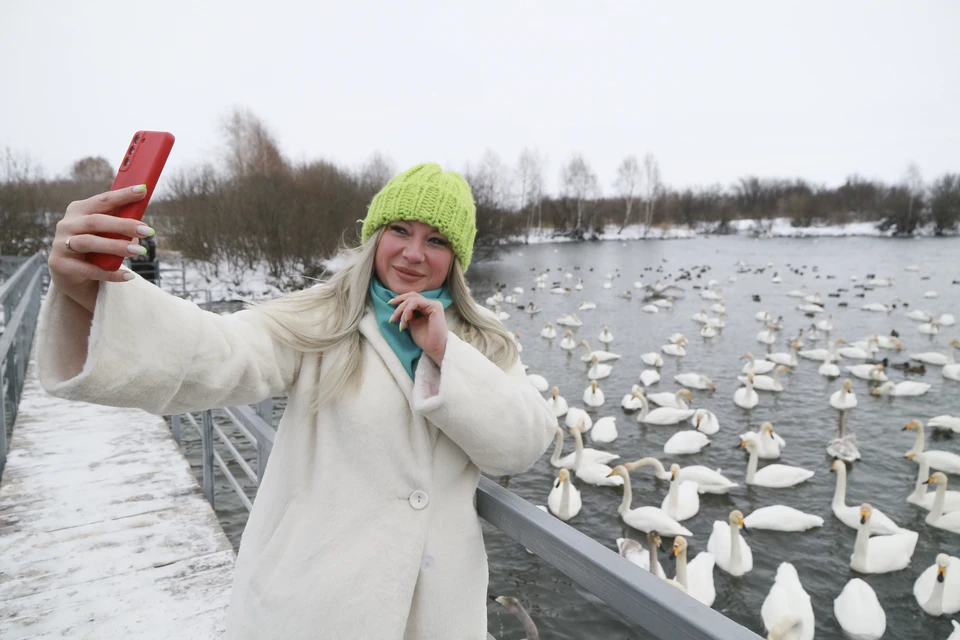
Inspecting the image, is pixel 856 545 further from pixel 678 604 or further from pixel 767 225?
pixel 767 225

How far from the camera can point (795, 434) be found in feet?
32.0

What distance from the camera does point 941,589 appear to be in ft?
17.7

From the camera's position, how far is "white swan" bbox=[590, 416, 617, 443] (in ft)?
30.7

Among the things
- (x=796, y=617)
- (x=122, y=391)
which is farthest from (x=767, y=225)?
(x=122, y=391)

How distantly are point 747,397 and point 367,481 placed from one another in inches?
431

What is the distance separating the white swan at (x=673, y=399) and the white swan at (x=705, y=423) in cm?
78

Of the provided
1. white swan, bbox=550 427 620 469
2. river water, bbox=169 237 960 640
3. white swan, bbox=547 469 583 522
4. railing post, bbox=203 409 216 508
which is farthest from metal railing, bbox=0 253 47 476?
white swan, bbox=550 427 620 469

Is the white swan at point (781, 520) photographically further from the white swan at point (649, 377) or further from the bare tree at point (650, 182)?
the bare tree at point (650, 182)

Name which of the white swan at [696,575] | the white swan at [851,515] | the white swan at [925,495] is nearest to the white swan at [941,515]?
the white swan at [925,495]

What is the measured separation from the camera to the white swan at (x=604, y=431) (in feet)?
30.7

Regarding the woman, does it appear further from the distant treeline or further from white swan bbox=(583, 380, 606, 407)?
white swan bbox=(583, 380, 606, 407)

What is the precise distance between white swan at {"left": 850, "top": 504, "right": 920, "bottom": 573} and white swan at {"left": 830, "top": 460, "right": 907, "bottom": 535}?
311 millimetres

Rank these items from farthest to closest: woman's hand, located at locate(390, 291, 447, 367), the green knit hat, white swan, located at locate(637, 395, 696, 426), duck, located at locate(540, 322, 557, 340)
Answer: duck, located at locate(540, 322, 557, 340)
white swan, located at locate(637, 395, 696, 426)
the green knit hat
woman's hand, located at locate(390, 291, 447, 367)

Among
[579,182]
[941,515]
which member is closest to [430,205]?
[941,515]
